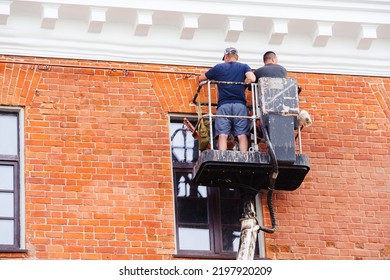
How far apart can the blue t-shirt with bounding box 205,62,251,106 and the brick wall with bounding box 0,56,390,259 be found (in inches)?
25.1

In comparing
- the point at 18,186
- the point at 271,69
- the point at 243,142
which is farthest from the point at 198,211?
the point at 18,186

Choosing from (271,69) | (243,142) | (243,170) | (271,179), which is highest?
(271,69)

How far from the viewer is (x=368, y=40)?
776 inches

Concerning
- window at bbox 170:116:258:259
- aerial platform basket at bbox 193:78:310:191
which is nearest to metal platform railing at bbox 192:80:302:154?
aerial platform basket at bbox 193:78:310:191

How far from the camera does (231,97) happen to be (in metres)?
18.5

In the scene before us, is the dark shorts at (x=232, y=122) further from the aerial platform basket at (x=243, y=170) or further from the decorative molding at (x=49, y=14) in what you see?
the decorative molding at (x=49, y=14)

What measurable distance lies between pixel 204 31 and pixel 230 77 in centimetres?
105

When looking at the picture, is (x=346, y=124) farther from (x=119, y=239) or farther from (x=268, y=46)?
(x=119, y=239)

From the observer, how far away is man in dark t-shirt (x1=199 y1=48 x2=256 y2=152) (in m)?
18.3

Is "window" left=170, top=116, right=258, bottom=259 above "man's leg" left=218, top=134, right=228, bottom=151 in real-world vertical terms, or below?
below

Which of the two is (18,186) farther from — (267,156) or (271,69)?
(271,69)

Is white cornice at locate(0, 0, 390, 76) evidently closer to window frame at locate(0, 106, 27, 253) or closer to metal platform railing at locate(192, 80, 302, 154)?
metal platform railing at locate(192, 80, 302, 154)

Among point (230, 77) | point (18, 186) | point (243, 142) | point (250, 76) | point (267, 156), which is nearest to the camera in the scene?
point (267, 156)

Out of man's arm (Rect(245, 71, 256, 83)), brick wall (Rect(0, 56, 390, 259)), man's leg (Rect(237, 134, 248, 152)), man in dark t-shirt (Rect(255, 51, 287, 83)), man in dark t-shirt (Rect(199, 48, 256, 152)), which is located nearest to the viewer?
brick wall (Rect(0, 56, 390, 259))
